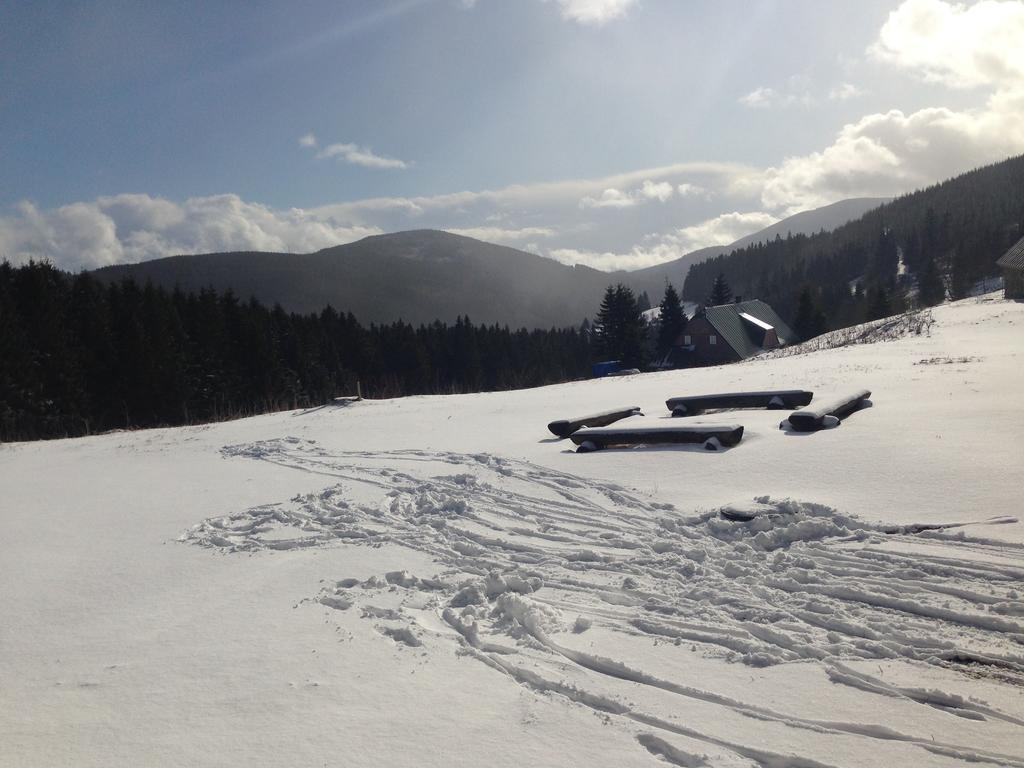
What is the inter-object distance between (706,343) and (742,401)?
51.8 meters

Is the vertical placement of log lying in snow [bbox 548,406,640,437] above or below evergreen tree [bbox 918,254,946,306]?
below

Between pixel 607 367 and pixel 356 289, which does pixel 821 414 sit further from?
pixel 356 289

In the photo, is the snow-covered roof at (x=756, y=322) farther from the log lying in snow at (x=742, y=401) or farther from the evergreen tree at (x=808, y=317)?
the log lying in snow at (x=742, y=401)

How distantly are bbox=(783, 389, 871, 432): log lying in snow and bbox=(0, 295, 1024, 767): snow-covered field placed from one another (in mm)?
392

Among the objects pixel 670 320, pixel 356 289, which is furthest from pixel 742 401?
pixel 356 289

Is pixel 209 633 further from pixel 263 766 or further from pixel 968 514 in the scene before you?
pixel 968 514

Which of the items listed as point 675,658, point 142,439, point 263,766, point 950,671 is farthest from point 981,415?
point 142,439

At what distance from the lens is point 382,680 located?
3.65 metres

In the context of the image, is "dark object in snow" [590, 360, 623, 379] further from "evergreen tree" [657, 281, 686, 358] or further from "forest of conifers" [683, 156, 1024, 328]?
"forest of conifers" [683, 156, 1024, 328]

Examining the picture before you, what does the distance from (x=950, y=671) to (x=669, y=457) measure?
16.2ft

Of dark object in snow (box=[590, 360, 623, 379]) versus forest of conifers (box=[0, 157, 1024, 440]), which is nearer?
forest of conifers (box=[0, 157, 1024, 440])

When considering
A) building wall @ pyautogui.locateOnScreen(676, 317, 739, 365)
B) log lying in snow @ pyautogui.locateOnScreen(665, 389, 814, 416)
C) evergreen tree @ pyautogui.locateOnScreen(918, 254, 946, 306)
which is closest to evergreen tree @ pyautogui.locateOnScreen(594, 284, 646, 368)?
building wall @ pyautogui.locateOnScreen(676, 317, 739, 365)

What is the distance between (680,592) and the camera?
4617 mm

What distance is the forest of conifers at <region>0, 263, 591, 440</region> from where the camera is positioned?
32812 millimetres
